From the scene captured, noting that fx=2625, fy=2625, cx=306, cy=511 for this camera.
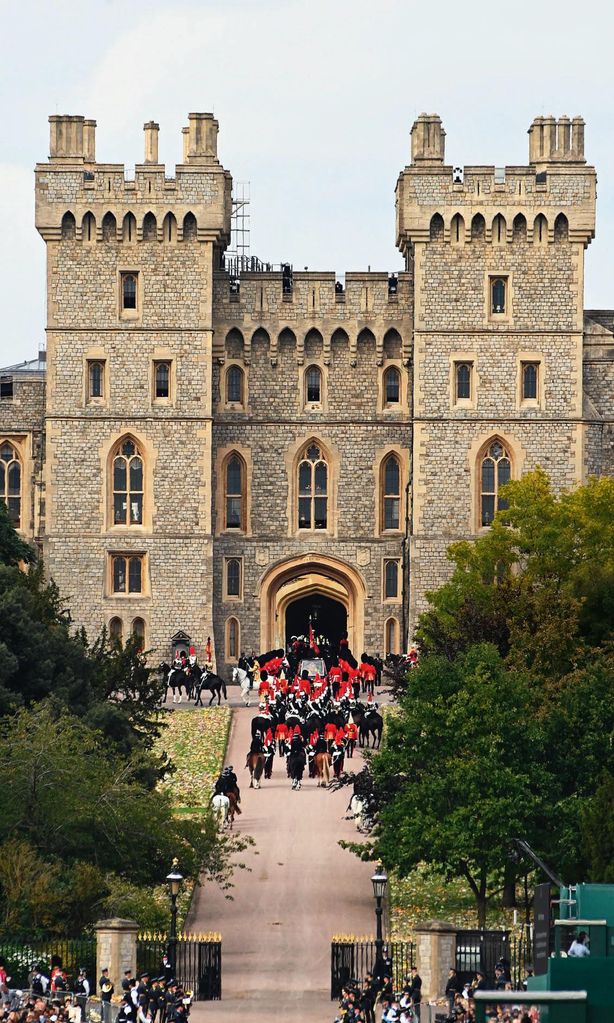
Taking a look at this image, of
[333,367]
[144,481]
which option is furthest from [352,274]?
[144,481]

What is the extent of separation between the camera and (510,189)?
79.1 meters

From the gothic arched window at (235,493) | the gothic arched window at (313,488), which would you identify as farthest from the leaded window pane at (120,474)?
the gothic arched window at (313,488)

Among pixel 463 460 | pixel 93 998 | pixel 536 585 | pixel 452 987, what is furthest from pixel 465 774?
pixel 463 460

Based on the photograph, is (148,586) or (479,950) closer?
(479,950)

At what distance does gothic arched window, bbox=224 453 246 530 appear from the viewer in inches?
3182

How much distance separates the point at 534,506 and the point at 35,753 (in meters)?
25.9

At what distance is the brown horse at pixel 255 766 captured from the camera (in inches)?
2290

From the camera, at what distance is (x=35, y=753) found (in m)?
45.7

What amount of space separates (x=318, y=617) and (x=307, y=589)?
1.90m

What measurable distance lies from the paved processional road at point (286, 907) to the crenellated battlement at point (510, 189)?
24715 millimetres

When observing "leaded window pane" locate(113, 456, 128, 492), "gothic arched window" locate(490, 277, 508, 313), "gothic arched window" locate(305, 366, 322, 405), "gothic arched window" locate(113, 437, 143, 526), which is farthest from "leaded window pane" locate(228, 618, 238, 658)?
"gothic arched window" locate(490, 277, 508, 313)

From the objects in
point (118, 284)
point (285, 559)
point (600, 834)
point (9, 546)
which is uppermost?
point (118, 284)

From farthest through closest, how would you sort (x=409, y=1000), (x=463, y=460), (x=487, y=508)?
(x=487, y=508)
(x=463, y=460)
(x=409, y=1000)

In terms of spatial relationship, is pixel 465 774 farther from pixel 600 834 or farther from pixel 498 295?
pixel 498 295
